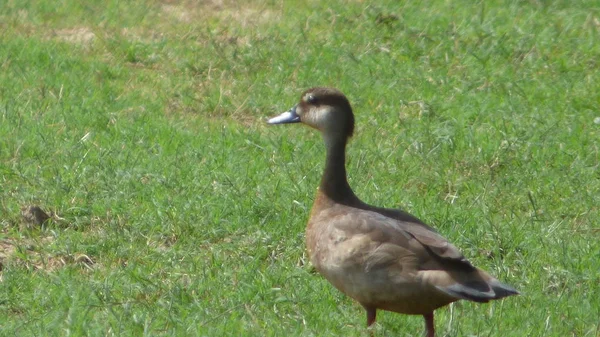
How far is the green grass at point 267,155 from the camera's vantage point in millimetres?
5871

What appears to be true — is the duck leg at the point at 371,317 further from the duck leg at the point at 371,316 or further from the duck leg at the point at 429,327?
the duck leg at the point at 429,327

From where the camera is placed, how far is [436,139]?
26.7 feet

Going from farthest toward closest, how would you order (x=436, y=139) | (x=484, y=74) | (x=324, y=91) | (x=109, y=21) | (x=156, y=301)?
(x=109, y=21) < (x=484, y=74) < (x=436, y=139) < (x=324, y=91) < (x=156, y=301)

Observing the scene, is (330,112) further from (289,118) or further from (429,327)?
(429,327)

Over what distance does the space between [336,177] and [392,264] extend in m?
0.89

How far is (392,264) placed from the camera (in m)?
5.29

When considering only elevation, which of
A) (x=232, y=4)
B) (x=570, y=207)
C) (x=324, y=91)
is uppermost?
(x=324, y=91)

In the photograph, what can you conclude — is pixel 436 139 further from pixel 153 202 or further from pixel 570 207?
pixel 153 202

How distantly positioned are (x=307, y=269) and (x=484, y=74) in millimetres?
3527

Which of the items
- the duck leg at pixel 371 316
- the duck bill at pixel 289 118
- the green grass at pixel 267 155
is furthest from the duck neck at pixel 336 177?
the duck leg at pixel 371 316

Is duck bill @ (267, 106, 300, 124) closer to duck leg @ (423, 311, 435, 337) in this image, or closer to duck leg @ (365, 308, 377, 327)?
duck leg @ (365, 308, 377, 327)

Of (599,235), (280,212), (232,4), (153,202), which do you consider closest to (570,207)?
(599,235)

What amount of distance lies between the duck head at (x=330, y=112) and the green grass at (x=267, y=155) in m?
0.73

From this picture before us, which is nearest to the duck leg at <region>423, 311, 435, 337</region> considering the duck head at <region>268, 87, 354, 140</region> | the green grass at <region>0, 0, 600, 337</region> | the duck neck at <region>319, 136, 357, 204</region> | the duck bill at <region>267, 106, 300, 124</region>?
the green grass at <region>0, 0, 600, 337</region>
